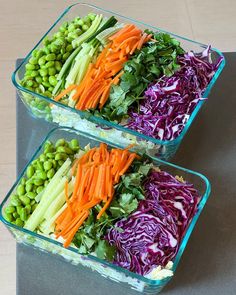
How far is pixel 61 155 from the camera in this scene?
4.11ft

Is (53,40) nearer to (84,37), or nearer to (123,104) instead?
(84,37)

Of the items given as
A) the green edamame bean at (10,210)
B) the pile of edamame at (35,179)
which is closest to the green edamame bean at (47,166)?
the pile of edamame at (35,179)

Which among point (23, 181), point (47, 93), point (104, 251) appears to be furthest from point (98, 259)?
point (47, 93)

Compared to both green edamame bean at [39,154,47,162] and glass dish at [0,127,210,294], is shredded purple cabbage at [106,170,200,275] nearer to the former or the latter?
glass dish at [0,127,210,294]

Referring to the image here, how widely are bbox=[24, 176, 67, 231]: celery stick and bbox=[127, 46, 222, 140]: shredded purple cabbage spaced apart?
258 mm

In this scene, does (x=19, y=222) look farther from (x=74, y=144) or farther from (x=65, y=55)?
(x=65, y=55)

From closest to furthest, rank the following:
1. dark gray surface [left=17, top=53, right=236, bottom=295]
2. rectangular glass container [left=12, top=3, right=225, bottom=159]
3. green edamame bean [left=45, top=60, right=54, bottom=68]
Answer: dark gray surface [left=17, top=53, right=236, bottom=295], rectangular glass container [left=12, top=3, right=225, bottom=159], green edamame bean [left=45, top=60, right=54, bottom=68]

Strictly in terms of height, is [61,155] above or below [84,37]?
below

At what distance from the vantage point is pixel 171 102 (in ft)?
4.51

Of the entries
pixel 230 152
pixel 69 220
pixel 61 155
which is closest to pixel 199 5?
pixel 230 152

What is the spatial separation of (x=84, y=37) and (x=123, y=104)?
0.24m

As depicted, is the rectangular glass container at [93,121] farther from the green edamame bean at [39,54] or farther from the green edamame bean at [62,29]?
the green edamame bean at [62,29]

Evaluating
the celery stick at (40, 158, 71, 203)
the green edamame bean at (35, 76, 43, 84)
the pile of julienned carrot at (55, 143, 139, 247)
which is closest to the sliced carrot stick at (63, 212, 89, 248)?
the pile of julienned carrot at (55, 143, 139, 247)

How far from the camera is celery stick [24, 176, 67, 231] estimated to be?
1165mm
